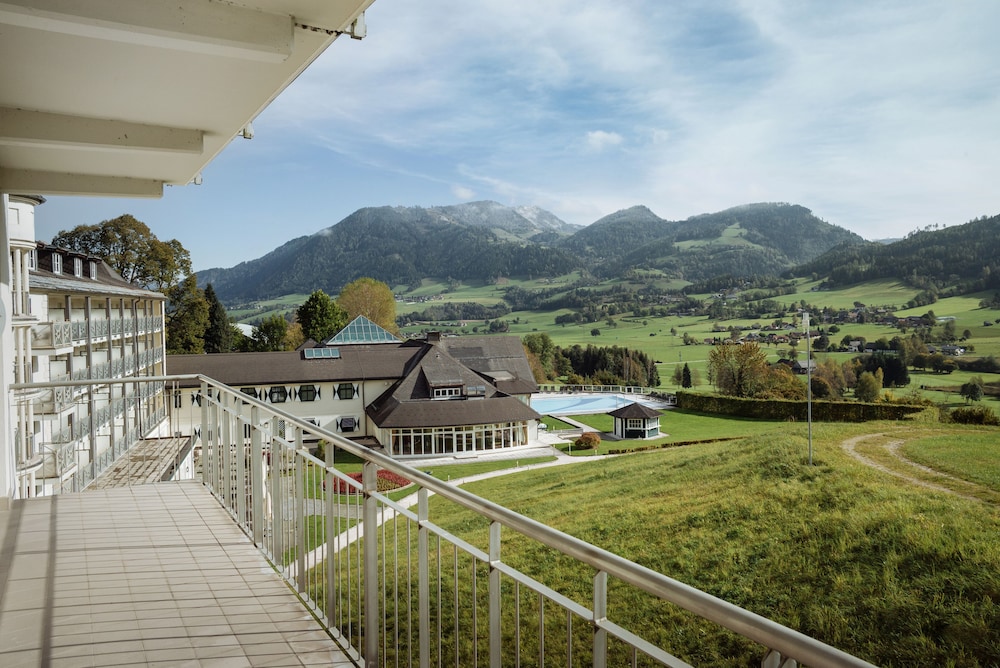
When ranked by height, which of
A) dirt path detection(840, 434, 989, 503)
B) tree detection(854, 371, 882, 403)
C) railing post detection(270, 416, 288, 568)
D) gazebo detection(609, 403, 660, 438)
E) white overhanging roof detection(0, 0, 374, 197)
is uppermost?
white overhanging roof detection(0, 0, 374, 197)

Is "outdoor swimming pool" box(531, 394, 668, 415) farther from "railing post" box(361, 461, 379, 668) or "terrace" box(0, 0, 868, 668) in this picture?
"railing post" box(361, 461, 379, 668)

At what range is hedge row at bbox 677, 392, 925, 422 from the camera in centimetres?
3328

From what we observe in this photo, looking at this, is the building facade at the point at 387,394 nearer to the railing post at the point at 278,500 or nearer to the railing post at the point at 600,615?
the railing post at the point at 278,500

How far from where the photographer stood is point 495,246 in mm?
193875

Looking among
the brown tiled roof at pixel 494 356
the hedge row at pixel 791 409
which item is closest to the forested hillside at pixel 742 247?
the hedge row at pixel 791 409

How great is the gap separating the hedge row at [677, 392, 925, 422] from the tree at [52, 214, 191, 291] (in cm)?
3458

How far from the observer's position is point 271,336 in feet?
182

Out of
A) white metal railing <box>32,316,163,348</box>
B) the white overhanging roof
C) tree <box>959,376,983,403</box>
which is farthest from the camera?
tree <box>959,376,983,403</box>

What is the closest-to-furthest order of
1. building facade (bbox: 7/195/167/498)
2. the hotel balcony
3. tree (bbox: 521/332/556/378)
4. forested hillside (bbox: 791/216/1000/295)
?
the hotel balcony → building facade (bbox: 7/195/167/498) → forested hillside (bbox: 791/216/1000/295) → tree (bbox: 521/332/556/378)

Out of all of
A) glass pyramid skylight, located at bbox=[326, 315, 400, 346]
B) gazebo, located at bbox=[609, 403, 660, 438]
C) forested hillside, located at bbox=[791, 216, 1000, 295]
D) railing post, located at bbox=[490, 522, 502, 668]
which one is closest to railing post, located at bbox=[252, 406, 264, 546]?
railing post, located at bbox=[490, 522, 502, 668]

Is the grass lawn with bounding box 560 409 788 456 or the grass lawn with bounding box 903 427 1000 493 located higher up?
the grass lawn with bounding box 903 427 1000 493

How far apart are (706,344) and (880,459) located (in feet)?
296

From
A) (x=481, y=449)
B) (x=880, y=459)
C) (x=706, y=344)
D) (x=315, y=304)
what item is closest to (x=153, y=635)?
(x=880, y=459)

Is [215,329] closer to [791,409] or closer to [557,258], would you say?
[791,409]
